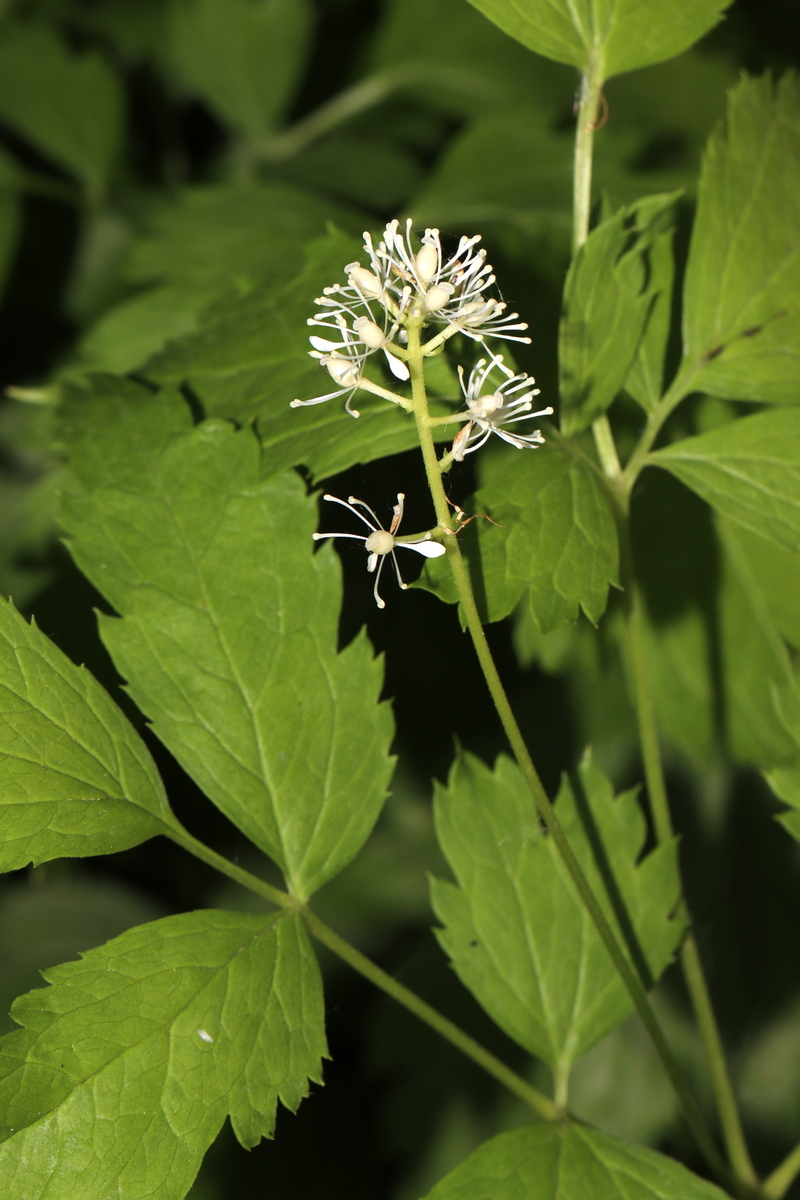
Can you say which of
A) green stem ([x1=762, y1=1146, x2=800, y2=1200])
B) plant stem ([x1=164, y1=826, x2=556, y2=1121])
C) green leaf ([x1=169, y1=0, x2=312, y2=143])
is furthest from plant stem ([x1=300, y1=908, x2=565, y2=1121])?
green leaf ([x1=169, y1=0, x2=312, y2=143])

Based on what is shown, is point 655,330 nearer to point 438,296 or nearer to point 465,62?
point 438,296

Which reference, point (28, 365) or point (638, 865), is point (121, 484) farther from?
point (28, 365)

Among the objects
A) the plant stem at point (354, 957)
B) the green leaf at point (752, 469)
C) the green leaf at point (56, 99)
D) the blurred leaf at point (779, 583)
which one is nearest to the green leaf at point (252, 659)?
the plant stem at point (354, 957)

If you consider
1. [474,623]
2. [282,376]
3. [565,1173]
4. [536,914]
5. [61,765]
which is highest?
[282,376]

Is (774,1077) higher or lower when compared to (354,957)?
lower

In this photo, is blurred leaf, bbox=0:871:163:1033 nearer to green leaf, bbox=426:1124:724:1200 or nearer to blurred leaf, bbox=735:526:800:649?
green leaf, bbox=426:1124:724:1200

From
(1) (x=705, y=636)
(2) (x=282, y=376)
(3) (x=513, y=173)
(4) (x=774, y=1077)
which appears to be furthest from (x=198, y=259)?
(4) (x=774, y=1077)

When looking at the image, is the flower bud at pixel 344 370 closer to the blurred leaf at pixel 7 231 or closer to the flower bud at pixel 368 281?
the flower bud at pixel 368 281

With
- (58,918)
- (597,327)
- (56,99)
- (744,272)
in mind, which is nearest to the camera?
(597,327)
